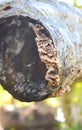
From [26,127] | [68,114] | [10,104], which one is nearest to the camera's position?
[68,114]

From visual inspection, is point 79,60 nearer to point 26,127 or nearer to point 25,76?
point 25,76

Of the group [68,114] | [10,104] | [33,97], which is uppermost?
[33,97]

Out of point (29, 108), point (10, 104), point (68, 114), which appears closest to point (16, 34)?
point (68, 114)

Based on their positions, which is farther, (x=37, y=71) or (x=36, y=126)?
(x=36, y=126)

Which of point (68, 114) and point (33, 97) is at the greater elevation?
point (33, 97)

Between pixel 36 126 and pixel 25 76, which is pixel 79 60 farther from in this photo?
pixel 36 126

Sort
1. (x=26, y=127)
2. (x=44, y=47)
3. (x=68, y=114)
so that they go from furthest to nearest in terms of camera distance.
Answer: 1. (x=26, y=127)
2. (x=68, y=114)
3. (x=44, y=47)

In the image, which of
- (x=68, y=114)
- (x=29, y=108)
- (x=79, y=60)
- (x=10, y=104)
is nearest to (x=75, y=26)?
(x=79, y=60)
